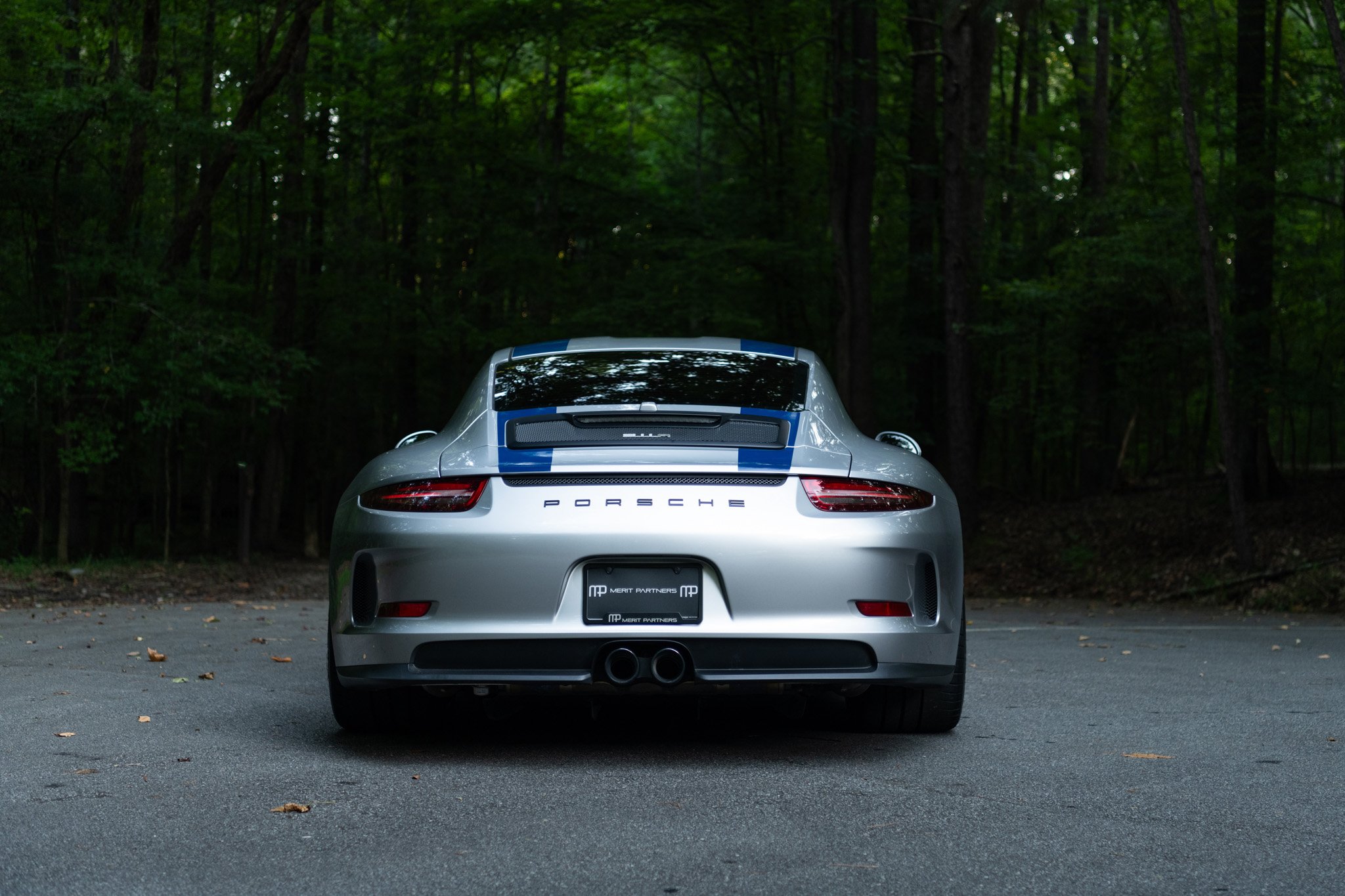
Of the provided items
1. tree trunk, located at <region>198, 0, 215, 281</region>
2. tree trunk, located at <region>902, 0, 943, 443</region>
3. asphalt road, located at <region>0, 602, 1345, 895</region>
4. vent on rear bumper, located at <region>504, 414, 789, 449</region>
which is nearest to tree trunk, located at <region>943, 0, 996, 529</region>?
tree trunk, located at <region>902, 0, 943, 443</region>

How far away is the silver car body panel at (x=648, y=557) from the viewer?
4.77 metres

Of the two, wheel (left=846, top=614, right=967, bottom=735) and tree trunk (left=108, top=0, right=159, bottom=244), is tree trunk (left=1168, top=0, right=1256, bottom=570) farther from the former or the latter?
tree trunk (left=108, top=0, right=159, bottom=244)

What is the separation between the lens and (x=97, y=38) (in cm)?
2022

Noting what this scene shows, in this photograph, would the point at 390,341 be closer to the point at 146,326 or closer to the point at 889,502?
the point at 146,326

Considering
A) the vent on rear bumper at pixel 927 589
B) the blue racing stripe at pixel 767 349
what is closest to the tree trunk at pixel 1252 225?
the blue racing stripe at pixel 767 349

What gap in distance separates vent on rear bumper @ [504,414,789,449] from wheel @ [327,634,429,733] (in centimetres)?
110

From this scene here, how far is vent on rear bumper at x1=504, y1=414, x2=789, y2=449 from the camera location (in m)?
5.01

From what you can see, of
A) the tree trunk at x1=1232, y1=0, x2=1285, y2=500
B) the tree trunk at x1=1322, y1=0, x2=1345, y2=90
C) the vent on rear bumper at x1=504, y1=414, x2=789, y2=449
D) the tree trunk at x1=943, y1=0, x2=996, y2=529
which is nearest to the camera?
the vent on rear bumper at x1=504, y1=414, x2=789, y2=449

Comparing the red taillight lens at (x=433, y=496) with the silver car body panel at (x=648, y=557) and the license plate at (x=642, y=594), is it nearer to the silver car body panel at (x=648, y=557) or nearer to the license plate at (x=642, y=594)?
the silver car body panel at (x=648, y=557)

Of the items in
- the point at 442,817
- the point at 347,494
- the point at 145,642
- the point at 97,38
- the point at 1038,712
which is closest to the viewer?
the point at 442,817

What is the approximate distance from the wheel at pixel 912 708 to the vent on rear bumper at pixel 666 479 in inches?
42.9

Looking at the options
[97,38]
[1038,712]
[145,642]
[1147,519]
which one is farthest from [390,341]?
[1038,712]

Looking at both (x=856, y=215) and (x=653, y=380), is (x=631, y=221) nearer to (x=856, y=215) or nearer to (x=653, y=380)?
(x=856, y=215)

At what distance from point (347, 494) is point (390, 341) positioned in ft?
81.8
